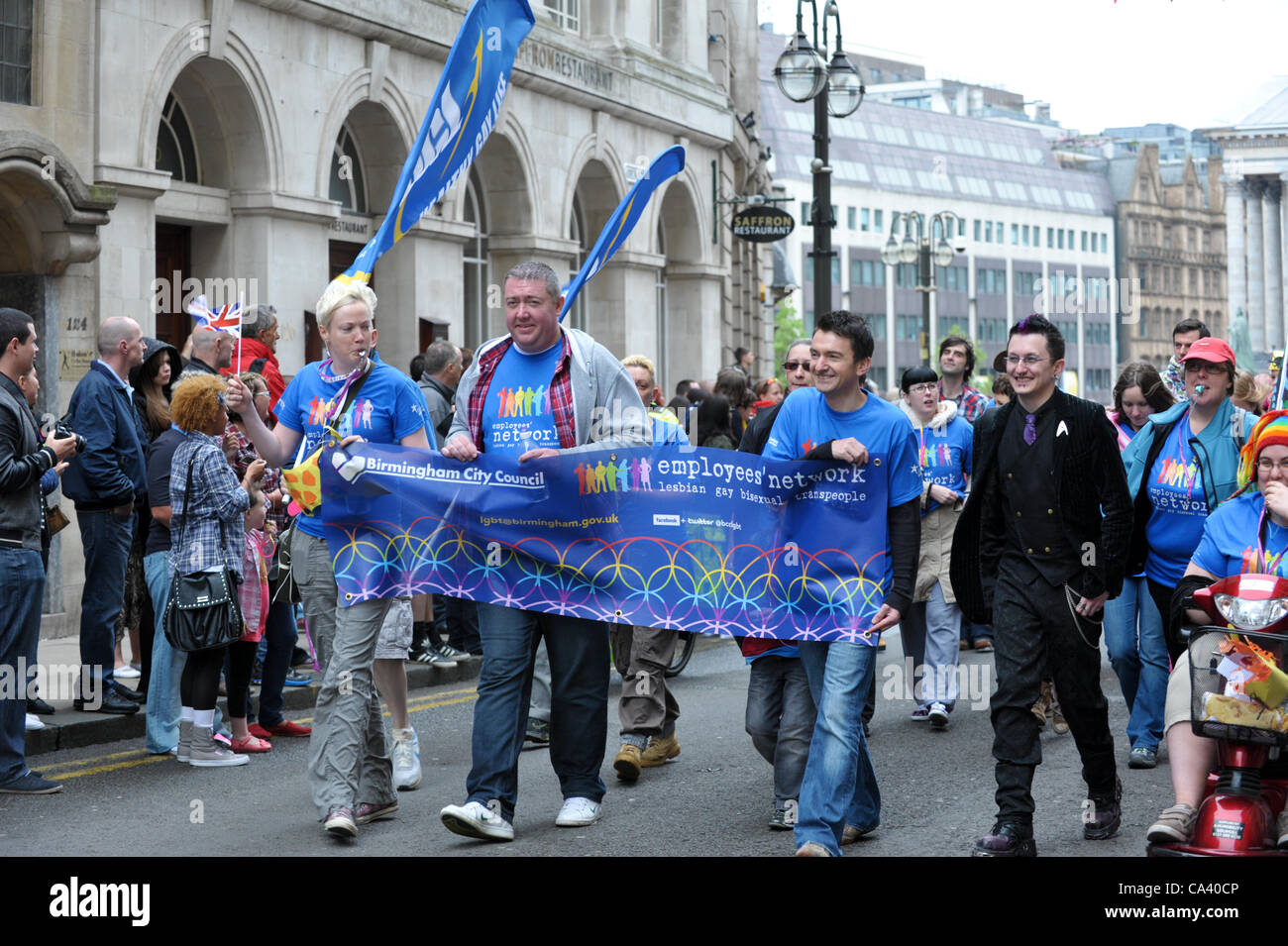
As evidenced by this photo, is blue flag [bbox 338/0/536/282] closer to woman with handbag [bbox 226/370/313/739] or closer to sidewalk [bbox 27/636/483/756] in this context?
woman with handbag [bbox 226/370/313/739]

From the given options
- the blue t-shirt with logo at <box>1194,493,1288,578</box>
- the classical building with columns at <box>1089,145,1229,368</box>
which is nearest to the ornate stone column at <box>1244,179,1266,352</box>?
the classical building with columns at <box>1089,145,1229,368</box>

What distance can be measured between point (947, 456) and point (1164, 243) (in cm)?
14689

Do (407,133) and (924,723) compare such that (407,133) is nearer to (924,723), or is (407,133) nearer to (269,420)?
(269,420)

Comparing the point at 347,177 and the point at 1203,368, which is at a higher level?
the point at 347,177

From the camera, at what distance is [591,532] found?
7.48 metres

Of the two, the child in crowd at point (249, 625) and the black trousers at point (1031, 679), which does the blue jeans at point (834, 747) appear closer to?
the black trousers at point (1031, 679)

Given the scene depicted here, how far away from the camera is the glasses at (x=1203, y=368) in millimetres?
8664

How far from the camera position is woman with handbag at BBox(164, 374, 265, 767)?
8961mm

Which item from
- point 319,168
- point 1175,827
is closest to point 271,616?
point 1175,827

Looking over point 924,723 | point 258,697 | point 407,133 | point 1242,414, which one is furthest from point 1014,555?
point 407,133

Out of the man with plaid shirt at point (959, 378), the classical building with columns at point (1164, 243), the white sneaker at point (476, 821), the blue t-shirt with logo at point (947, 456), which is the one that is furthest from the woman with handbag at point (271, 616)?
the classical building with columns at point (1164, 243)

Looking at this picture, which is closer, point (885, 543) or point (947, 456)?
point (885, 543)

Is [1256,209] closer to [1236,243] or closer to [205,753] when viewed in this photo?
[1236,243]
